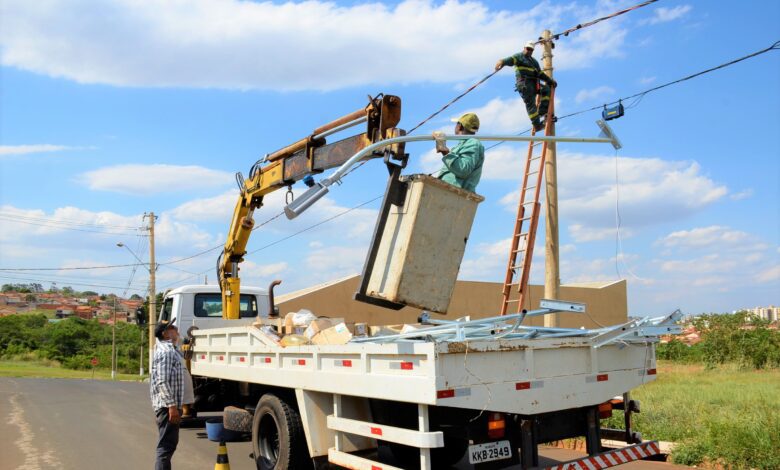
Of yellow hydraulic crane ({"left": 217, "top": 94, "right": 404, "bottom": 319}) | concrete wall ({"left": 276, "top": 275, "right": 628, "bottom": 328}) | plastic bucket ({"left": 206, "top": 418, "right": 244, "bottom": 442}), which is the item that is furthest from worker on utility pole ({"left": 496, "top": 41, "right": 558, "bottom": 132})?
plastic bucket ({"left": 206, "top": 418, "right": 244, "bottom": 442})

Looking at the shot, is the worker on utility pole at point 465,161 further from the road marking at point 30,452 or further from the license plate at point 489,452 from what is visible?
the road marking at point 30,452

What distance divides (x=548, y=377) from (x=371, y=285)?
6.14 feet

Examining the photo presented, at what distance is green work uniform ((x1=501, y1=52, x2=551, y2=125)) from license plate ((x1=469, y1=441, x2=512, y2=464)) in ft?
24.9

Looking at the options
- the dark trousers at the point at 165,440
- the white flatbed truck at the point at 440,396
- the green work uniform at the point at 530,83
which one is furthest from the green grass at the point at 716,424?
the dark trousers at the point at 165,440

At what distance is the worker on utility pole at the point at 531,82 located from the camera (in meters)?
11.5

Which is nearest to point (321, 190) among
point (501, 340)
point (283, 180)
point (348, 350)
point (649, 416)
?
point (348, 350)

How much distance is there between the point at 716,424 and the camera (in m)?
7.75

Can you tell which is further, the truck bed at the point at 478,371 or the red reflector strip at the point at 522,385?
the red reflector strip at the point at 522,385

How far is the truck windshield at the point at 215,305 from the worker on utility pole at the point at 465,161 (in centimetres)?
573

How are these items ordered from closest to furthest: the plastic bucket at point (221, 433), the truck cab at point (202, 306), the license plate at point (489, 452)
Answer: the license plate at point (489, 452)
the plastic bucket at point (221, 433)
the truck cab at point (202, 306)

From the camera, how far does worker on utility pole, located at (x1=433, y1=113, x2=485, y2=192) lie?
656 centimetres

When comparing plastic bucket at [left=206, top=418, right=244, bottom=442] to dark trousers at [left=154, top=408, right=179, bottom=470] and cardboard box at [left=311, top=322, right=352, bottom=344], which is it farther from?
cardboard box at [left=311, top=322, right=352, bottom=344]

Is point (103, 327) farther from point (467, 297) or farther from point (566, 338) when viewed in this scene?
point (566, 338)

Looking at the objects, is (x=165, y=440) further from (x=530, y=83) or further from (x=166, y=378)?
(x=530, y=83)
